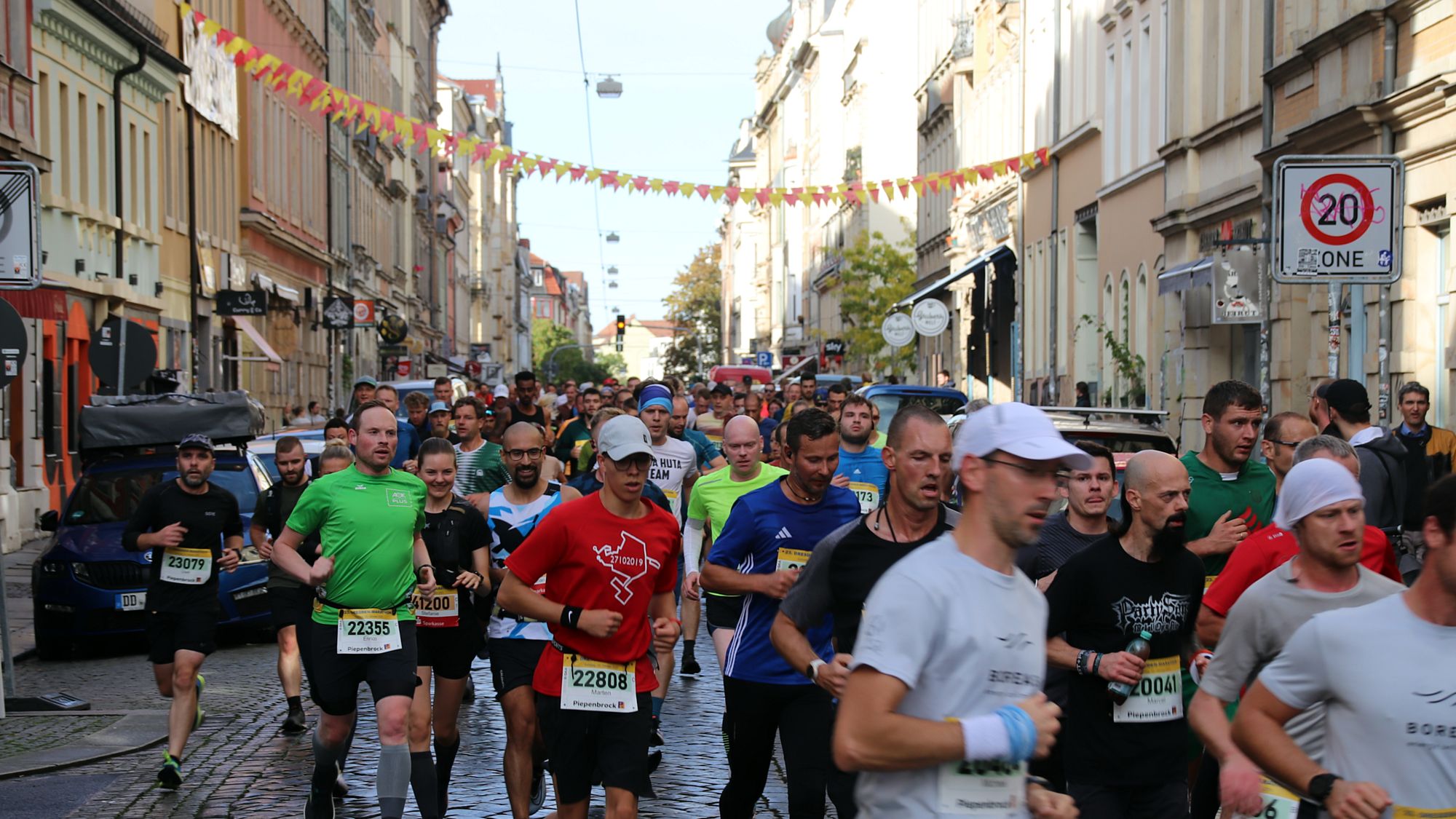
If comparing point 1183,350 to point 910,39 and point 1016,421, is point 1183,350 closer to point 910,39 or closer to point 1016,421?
point 1016,421

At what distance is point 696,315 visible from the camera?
479 ft

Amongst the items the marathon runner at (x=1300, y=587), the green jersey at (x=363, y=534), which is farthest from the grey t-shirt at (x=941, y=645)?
the green jersey at (x=363, y=534)

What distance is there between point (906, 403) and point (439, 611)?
13.6 m

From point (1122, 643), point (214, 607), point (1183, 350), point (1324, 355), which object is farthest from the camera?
point (1183, 350)

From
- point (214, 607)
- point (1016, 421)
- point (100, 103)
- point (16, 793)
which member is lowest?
point (16, 793)

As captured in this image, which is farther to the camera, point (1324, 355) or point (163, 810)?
point (1324, 355)

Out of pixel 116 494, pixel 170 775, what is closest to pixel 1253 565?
pixel 170 775

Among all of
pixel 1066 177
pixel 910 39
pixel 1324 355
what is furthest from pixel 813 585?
pixel 910 39

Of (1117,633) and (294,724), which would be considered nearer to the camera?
(1117,633)

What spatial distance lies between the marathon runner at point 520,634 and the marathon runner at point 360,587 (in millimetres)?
416

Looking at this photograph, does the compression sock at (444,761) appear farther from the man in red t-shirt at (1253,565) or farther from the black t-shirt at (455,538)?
the man in red t-shirt at (1253,565)

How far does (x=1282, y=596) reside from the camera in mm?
5297

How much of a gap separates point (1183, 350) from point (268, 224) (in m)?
22.5

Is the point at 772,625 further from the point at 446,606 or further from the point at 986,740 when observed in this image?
the point at 986,740
